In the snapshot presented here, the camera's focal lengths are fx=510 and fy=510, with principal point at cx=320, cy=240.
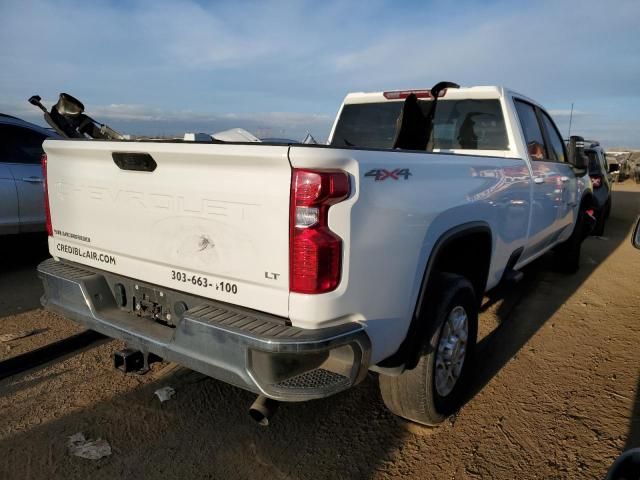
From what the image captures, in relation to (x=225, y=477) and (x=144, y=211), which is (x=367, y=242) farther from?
(x=225, y=477)

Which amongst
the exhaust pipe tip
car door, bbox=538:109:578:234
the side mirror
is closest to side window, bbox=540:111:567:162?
car door, bbox=538:109:578:234

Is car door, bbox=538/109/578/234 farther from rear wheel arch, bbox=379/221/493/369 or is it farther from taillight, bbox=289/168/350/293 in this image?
taillight, bbox=289/168/350/293

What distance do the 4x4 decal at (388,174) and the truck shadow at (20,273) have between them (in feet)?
13.0

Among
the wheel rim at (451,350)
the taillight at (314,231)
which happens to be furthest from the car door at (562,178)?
the taillight at (314,231)

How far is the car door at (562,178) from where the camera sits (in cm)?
511

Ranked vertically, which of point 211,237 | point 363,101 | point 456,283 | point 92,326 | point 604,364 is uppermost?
point 363,101

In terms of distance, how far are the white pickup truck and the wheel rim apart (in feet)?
0.04

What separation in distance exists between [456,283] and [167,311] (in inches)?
62.2

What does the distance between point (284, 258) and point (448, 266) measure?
1.51 m

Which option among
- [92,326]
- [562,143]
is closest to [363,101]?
[562,143]

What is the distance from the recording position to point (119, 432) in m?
2.86

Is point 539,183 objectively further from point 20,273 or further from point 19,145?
point 20,273

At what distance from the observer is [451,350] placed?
3016 millimetres

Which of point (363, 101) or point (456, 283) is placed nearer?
point (456, 283)
